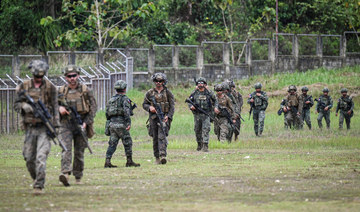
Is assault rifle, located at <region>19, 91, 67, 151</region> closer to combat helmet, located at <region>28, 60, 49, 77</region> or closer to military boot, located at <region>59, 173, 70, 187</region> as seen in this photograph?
combat helmet, located at <region>28, 60, 49, 77</region>

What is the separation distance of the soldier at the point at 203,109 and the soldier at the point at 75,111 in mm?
7601

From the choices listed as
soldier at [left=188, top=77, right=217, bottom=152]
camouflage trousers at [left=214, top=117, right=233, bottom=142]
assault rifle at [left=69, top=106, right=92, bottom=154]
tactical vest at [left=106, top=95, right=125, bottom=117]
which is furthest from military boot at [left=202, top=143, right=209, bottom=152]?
assault rifle at [left=69, top=106, right=92, bottom=154]

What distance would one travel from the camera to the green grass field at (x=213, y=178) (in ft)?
37.4

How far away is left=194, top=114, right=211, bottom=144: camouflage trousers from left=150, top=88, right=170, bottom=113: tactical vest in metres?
3.45

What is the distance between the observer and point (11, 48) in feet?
141

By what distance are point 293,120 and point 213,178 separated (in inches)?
626

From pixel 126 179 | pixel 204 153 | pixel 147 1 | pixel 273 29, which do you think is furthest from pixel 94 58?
pixel 126 179

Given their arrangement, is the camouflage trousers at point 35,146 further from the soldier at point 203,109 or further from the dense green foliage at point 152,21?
the dense green foliage at point 152,21

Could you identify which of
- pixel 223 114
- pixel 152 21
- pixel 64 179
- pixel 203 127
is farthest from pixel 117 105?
pixel 152 21

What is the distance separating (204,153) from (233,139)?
5526mm

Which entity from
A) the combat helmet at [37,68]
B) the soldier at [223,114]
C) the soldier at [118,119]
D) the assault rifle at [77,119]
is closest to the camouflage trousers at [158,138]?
the soldier at [118,119]

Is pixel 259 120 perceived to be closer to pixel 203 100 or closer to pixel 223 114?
pixel 223 114

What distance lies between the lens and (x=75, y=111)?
13.9 m

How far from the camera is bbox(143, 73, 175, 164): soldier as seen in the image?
58.6ft
